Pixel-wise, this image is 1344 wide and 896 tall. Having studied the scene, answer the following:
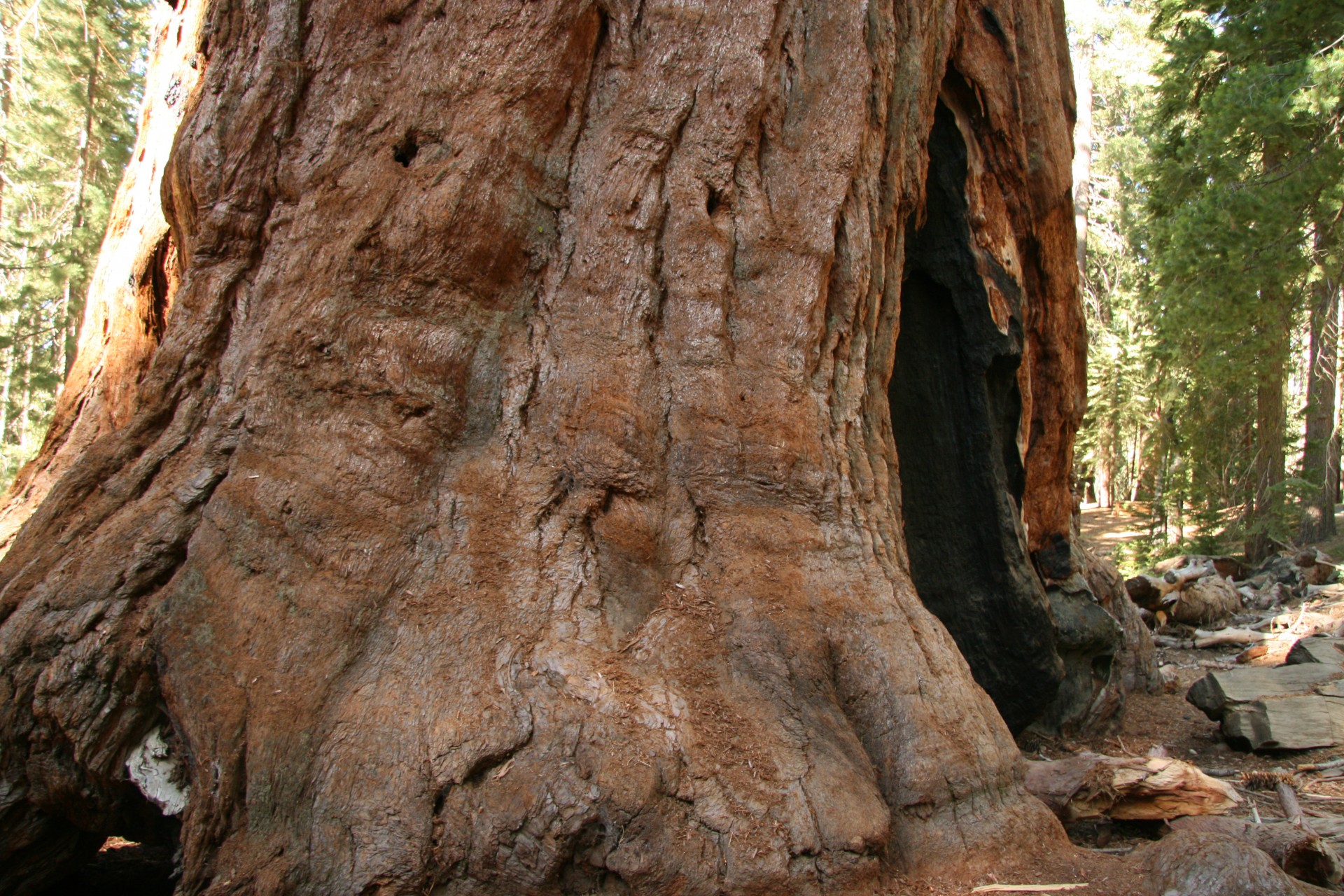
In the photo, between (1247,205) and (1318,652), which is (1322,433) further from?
(1318,652)

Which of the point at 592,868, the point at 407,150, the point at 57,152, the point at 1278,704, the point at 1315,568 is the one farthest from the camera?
the point at 57,152

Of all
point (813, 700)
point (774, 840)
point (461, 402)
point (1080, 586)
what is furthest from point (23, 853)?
point (1080, 586)

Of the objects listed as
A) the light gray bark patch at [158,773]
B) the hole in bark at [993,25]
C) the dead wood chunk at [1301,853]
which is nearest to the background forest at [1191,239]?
the hole in bark at [993,25]

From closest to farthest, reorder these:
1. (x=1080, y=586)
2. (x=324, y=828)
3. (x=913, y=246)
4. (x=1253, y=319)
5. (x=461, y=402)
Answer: (x=324, y=828) → (x=461, y=402) → (x=913, y=246) → (x=1080, y=586) → (x=1253, y=319)

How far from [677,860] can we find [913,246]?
168 inches

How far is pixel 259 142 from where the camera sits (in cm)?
345

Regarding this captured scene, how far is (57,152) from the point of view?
20891mm

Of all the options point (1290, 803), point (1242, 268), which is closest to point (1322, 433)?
point (1242, 268)

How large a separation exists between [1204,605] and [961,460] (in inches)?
242

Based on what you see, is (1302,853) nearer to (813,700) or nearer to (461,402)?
(813,700)

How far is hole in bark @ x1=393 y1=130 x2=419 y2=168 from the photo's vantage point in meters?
3.55

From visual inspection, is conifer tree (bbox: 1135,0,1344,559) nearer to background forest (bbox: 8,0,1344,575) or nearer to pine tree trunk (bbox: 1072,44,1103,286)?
background forest (bbox: 8,0,1344,575)

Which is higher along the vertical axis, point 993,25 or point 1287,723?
point 993,25

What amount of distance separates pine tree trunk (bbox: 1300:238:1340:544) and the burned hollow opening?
1099 centimetres
